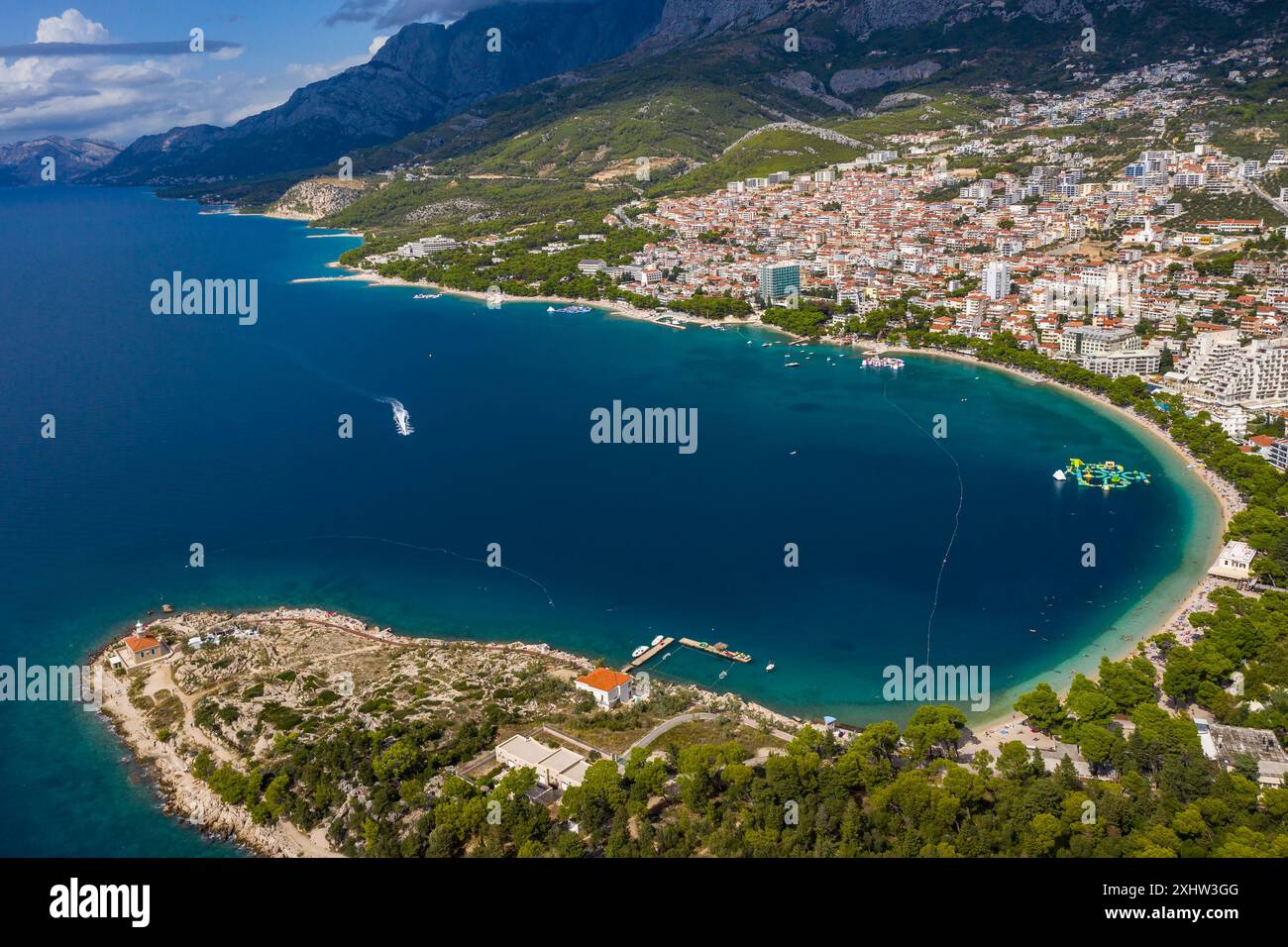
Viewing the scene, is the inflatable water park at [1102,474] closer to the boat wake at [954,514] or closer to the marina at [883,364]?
the boat wake at [954,514]

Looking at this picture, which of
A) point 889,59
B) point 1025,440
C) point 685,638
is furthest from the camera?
point 889,59

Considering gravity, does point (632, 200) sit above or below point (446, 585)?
above

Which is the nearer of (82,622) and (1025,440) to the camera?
(82,622)

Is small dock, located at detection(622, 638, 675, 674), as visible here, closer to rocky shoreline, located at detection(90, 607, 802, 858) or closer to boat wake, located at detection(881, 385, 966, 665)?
rocky shoreline, located at detection(90, 607, 802, 858)

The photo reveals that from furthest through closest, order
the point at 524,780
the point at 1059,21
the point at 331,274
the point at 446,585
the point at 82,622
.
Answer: the point at 1059,21 → the point at 331,274 → the point at 446,585 → the point at 82,622 → the point at 524,780

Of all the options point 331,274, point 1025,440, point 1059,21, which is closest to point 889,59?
point 1059,21

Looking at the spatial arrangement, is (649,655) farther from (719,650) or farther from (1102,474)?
(1102,474)

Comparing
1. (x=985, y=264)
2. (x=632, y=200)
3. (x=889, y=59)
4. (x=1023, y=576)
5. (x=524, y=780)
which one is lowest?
(x=524, y=780)

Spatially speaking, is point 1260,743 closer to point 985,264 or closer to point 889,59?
point 985,264
